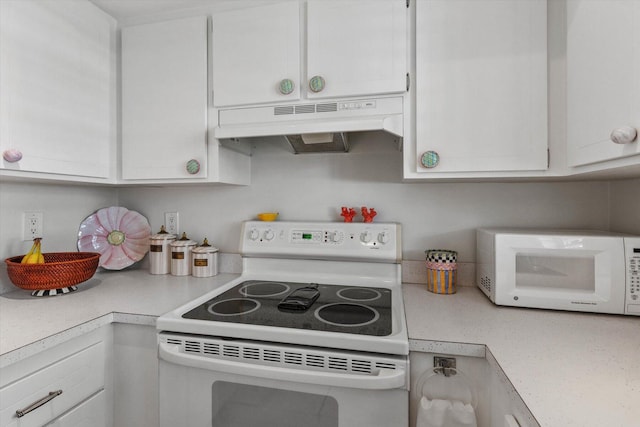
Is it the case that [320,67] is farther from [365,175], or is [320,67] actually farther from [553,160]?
[553,160]

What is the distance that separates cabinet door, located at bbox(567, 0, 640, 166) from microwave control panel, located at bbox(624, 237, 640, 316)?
Answer: 0.33 meters

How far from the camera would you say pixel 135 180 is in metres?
1.57

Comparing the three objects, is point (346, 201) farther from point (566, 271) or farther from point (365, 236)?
point (566, 271)

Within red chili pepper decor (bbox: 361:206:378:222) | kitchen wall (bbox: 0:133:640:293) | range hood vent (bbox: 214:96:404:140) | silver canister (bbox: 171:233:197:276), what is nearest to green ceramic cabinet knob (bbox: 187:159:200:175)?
range hood vent (bbox: 214:96:404:140)

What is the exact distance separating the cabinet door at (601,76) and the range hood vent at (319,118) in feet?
1.84

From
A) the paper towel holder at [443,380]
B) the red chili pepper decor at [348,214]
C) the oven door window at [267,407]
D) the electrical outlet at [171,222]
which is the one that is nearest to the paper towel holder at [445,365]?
the paper towel holder at [443,380]

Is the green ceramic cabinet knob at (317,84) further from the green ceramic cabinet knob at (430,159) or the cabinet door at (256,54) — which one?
the green ceramic cabinet knob at (430,159)

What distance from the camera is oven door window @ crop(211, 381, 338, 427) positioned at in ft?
3.10

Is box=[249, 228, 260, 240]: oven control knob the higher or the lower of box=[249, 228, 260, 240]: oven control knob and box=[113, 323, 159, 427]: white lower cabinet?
the higher

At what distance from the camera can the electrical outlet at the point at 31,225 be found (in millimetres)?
1470

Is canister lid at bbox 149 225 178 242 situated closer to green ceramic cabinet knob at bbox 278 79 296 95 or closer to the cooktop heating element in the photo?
the cooktop heating element

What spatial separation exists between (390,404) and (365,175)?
1.04 metres

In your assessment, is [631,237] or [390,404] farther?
[631,237]

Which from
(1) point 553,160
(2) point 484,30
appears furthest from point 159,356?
(2) point 484,30
